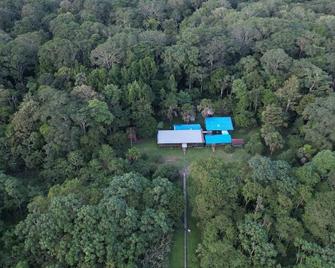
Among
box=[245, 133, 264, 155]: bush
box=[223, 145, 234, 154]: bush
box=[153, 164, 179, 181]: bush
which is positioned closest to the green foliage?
box=[153, 164, 179, 181]: bush

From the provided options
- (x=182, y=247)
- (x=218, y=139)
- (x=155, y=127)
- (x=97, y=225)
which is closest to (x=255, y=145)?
(x=218, y=139)

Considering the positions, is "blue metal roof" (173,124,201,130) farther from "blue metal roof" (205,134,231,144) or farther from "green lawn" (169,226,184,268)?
"green lawn" (169,226,184,268)

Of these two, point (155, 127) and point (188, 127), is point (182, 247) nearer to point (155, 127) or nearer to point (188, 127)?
point (155, 127)

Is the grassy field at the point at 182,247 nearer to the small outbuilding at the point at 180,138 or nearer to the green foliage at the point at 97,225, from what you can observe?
the green foliage at the point at 97,225

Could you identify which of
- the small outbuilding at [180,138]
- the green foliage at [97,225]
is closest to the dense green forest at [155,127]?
the green foliage at [97,225]

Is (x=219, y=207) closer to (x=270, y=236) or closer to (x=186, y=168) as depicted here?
(x=270, y=236)
